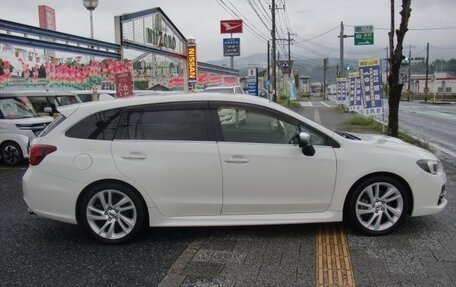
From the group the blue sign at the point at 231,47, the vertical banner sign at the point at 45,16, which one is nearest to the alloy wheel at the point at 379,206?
the vertical banner sign at the point at 45,16

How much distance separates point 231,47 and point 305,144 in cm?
6036

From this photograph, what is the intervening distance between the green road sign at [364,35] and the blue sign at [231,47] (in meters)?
27.2

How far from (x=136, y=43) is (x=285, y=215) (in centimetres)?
1577

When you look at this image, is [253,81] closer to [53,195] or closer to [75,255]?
[53,195]

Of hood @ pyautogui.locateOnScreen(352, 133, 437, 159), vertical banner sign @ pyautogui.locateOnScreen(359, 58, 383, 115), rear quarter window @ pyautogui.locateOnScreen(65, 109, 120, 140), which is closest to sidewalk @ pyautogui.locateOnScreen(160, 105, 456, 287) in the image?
hood @ pyautogui.locateOnScreen(352, 133, 437, 159)

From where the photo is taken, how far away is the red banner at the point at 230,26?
54.2 metres

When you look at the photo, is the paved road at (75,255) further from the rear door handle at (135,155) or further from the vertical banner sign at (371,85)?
the vertical banner sign at (371,85)

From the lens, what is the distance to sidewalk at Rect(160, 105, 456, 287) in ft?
13.7

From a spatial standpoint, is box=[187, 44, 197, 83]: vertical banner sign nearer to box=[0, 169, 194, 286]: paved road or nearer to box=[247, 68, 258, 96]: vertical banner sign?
box=[247, 68, 258, 96]: vertical banner sign

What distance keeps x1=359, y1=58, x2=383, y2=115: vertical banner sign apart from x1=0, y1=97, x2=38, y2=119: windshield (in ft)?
38.7

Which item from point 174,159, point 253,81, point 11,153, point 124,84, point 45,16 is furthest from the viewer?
point 45,16

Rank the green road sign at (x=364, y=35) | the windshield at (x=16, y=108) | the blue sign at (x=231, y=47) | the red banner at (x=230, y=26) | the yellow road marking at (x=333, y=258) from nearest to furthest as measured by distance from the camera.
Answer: the yellow road marking at (x=333, y=258)
the windshield at (x=16, y=108)
the green road sign at (x=364, y=35)
the red banner at (x=230, y=26)
the blue sign at (x=231, y=47)

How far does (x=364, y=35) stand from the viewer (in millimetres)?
38438

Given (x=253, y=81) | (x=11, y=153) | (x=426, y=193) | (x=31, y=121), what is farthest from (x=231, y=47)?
(x=426, y=193)
